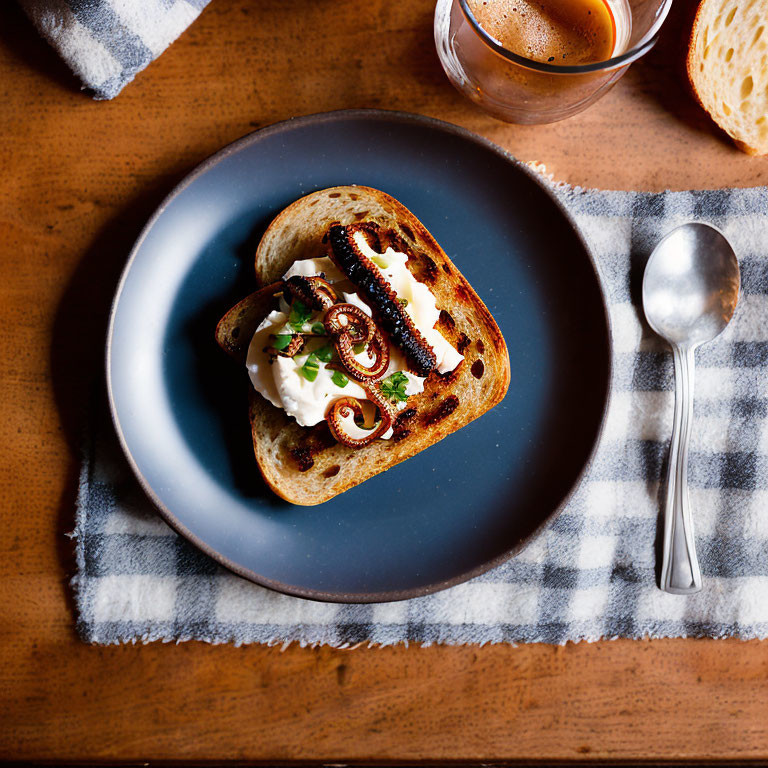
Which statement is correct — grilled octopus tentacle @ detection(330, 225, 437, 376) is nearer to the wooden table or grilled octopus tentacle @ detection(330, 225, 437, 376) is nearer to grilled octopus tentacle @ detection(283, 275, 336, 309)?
grilled octopus tentacle @ detection(283, 275, 336, 309)

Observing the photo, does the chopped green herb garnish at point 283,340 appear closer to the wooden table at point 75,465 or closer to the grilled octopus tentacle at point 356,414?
the grilled octopus tentacle at point 356,414

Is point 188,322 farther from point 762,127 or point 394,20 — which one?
point 762,127

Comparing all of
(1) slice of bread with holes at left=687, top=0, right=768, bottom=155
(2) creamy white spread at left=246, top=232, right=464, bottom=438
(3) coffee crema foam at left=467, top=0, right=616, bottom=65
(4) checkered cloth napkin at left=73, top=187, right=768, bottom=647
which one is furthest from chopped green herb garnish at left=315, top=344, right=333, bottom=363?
(1) slice of bread with holes at left=687, top=0, right=768, bottom=155

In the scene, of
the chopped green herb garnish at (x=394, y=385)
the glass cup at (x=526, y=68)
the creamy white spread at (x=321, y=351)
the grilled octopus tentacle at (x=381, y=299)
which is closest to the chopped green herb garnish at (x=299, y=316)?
the creamy white spread at (x=321, y=351)

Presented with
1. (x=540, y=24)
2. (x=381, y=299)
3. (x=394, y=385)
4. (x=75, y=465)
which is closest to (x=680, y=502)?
(x=394, y=385)

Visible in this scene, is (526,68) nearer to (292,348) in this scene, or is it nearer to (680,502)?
(292,348)
